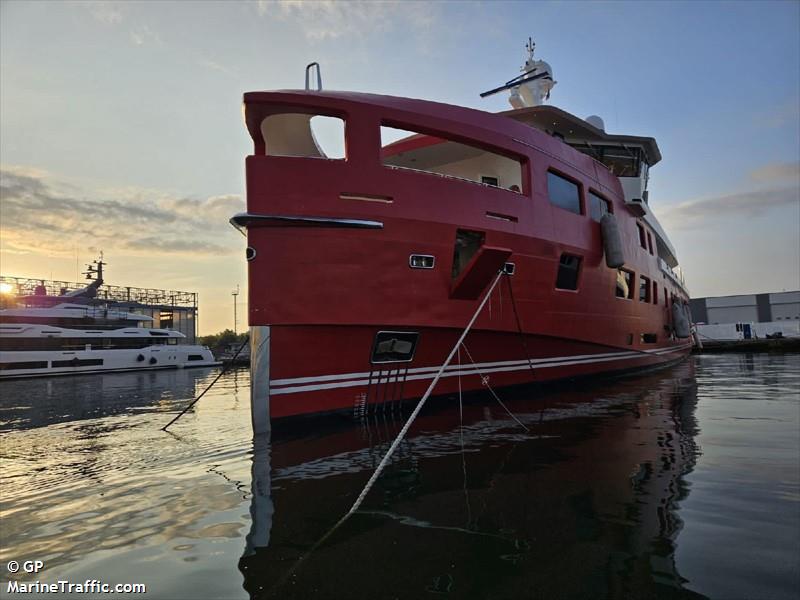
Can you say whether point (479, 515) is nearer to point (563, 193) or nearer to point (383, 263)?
point (383, 263)

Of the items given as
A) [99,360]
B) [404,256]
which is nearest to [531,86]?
[404,256]

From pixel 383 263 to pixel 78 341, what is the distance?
40051 millimetres

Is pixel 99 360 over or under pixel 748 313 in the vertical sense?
under

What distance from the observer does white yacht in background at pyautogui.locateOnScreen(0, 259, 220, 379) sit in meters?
34.8

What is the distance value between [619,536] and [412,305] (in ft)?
18.0

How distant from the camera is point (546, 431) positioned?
7133 mm

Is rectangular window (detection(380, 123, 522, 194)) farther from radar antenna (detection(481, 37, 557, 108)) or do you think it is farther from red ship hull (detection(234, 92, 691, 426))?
radar antenna (detection(481, 37, 557, 108))

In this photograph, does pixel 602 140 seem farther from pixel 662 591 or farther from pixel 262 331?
pixel 662 591

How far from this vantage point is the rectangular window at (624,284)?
13686 mm

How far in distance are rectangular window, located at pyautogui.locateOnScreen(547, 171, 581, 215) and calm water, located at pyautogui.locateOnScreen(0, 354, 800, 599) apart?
5465mm

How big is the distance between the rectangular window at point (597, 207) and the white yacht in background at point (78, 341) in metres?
39.1

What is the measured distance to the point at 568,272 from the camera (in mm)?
11359

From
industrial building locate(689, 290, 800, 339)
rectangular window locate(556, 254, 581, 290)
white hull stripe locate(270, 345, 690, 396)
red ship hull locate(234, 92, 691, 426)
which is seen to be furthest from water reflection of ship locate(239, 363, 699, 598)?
industrial building locate(689, 290, 800, 339)

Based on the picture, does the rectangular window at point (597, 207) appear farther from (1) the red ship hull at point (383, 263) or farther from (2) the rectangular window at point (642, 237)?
(2) the rectangular window at point (642, 237)
